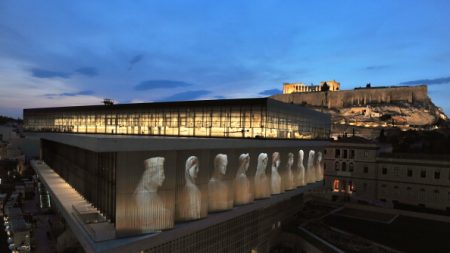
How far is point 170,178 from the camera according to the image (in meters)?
18.0

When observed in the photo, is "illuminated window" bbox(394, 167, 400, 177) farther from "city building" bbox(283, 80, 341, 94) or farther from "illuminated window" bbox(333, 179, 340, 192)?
"city building" bbox(283, 80, 341, 94)

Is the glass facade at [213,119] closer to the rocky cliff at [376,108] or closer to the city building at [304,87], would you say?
the rocky cliff at [376,108]

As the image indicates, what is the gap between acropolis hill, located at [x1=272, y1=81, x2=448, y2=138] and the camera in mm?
105000

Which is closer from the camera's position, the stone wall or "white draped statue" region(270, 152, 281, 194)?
"white draped statue" region(270, 152, 281, 194)

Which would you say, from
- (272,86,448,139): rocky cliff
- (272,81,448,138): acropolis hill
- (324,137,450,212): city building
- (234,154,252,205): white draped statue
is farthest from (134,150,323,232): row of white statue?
(272,81,448,138): acropolis hill

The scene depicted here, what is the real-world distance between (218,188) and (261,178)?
660cm

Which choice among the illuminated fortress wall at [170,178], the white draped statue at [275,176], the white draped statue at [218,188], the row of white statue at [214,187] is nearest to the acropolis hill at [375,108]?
the row of white statue at [214,187]

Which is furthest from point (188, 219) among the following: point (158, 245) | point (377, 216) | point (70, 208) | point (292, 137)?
point (377, 216)

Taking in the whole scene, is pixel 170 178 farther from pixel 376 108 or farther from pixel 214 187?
pixel 376 108

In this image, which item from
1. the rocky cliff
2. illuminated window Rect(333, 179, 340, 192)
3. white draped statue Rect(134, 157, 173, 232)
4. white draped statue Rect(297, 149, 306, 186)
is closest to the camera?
white draped statue Rect(134, 157, 173, 232)

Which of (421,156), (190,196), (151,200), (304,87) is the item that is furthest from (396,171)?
(304,87)

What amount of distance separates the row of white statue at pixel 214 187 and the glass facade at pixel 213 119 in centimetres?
356

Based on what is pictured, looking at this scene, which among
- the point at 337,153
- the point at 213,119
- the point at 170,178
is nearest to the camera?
the point at 170,178

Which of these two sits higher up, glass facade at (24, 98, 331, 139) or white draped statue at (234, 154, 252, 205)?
glass facade at (24, 98, 331, 139)
